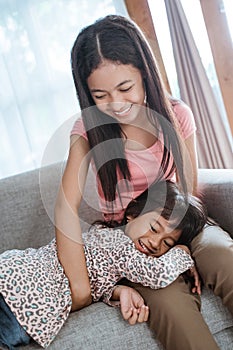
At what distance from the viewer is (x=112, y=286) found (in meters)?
1.29

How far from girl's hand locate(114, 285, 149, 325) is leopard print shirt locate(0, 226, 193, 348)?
0.11 ft

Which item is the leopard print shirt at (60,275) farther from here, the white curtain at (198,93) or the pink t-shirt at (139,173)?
the white curtain at (198,93)

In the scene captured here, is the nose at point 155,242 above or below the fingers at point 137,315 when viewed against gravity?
above

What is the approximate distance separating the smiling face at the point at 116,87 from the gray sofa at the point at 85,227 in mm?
389

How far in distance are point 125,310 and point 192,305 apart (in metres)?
0.16

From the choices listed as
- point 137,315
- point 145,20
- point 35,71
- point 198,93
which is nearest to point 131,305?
point 137,315

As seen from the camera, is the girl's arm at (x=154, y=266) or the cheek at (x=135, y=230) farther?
the cheek at (x=135, y=230)

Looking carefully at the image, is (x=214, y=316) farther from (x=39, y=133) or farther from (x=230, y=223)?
(x=39, y=133)

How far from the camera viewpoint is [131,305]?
1.18 metres

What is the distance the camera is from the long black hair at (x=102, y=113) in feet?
4.36

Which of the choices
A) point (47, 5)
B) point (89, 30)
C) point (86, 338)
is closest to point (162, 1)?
point (47, 5)

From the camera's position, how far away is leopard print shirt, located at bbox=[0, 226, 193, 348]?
115 cm

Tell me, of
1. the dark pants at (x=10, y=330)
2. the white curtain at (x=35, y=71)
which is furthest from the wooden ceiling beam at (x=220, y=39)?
the dark pants at (x=10, y=330)

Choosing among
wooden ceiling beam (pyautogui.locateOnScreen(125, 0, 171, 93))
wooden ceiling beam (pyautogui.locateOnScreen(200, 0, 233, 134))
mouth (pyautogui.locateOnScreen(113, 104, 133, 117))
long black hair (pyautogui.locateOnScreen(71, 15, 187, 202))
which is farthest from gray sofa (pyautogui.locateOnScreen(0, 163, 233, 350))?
wooden ceiling beam (pyautogui.locateOnScreen(125, 0, 171, 93))
